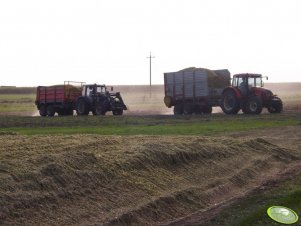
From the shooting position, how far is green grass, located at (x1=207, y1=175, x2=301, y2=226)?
10555 millimetres

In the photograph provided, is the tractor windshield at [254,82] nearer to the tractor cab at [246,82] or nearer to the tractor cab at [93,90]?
the tractor cab at [246,82]

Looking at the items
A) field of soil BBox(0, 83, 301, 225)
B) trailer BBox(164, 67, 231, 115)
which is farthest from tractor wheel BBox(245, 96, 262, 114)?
field of soil BBox(0, 83, 301, 225)

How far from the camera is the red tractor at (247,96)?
3950 centimetres

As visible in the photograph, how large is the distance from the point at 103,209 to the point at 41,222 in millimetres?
1466

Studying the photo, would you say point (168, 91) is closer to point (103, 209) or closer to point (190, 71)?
point (190, 71)

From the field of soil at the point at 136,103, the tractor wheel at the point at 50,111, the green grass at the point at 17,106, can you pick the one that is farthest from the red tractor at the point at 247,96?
the green grass at the point at 17,106

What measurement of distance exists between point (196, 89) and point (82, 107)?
8644mm

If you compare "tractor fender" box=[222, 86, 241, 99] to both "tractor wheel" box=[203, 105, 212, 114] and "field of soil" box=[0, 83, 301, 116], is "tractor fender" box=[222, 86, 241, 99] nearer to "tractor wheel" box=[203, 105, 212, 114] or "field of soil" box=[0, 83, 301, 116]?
"tractor wheel" box=[203, 105, 212, 114]

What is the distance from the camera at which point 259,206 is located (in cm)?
1200

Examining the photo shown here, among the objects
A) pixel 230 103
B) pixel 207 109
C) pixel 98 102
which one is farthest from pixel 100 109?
pixel 230 103

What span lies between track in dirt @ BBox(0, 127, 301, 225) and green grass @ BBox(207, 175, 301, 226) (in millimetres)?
879

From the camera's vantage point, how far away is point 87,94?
45938mm

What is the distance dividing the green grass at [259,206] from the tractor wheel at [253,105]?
24.3 metres

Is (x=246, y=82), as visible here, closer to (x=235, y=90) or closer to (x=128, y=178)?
(x=235, y=90)
